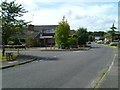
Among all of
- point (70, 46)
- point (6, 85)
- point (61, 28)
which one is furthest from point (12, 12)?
point (70, 46)

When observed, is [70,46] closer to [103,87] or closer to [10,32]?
[10,32]

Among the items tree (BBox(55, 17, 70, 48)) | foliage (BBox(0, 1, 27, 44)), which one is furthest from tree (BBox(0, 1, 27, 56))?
tree (BBox(55, 17, 70, 48))

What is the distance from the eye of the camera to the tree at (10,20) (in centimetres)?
3366

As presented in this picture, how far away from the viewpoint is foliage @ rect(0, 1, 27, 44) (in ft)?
A: 110

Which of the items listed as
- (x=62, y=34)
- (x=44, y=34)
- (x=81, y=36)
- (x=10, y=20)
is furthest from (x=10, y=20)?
(x=44, y=34)

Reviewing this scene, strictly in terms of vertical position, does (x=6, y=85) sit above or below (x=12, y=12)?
below

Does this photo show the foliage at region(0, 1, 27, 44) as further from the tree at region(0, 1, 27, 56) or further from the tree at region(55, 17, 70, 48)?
the tree at region(55, 17, 70, 48)

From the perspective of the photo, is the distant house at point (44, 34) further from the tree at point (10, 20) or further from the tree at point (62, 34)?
the tree at point (10, 20)

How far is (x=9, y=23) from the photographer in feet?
112

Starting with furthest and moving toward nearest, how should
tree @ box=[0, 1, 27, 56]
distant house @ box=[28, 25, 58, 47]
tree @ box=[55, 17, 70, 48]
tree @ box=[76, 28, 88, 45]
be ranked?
distant house @ box=[28, 25, 58, 47] < tree @ box=[76, 28, 88, 45] < tree @ box=[55, 17, 70, 48] < tree @ box=[0, 1, 27, 56]

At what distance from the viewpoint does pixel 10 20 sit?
34.1m

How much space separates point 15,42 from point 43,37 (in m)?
20.7

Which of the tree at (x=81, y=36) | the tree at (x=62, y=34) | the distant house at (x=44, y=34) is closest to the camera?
the tree at (x=62, y=34)

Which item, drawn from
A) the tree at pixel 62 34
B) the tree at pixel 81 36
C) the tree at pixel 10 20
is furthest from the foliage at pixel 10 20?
the tree at pixel 81 36
